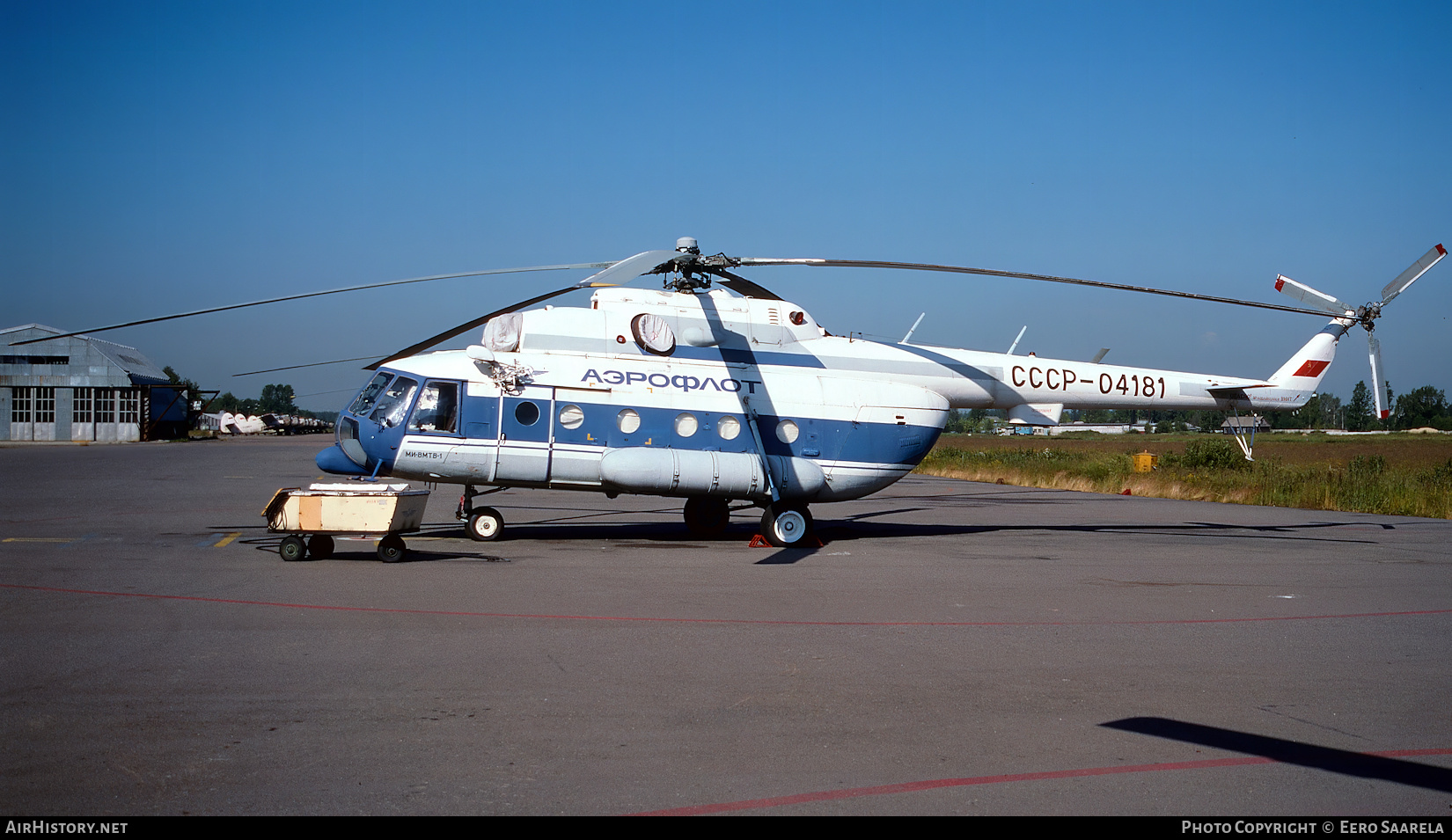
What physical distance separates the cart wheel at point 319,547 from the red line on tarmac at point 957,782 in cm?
957

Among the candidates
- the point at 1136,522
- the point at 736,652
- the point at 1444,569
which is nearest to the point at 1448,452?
the point at 1136,522

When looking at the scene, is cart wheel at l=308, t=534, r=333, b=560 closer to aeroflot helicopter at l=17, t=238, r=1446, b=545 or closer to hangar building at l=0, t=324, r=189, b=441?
aeroflot helicopter at l=17, t=238, r=1446, b=545

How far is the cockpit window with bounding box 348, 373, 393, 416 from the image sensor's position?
47.7 ft

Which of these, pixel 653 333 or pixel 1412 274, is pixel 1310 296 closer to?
pixel 1412 274

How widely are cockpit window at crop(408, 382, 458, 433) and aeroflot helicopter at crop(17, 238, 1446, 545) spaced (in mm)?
18

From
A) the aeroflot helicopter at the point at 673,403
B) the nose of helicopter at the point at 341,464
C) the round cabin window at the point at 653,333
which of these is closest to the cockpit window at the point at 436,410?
the aeroflot helicopter at the point at 673,403

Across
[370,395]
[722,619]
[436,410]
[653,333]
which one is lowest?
[722,619]

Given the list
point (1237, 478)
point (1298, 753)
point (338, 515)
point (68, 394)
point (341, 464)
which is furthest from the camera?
point (68, 394)

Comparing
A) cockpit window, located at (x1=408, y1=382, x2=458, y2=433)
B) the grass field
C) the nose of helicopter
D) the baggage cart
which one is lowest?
the grass field

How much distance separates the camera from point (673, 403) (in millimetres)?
15039

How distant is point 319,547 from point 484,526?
8.49ft

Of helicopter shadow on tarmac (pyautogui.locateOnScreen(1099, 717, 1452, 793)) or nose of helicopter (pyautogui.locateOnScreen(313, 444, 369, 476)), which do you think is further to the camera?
nose of helicopter (pyautogui.locateOnScreen(313, 444, 369, 476))

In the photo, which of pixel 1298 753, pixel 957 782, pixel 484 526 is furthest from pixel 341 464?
pixel 1298 753

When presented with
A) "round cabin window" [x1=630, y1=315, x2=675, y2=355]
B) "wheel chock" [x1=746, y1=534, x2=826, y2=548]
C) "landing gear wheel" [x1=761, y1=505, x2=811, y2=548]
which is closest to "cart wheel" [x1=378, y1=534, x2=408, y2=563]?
"round cabin window" [x1=630, y1=315, x2=675, y2=355]
